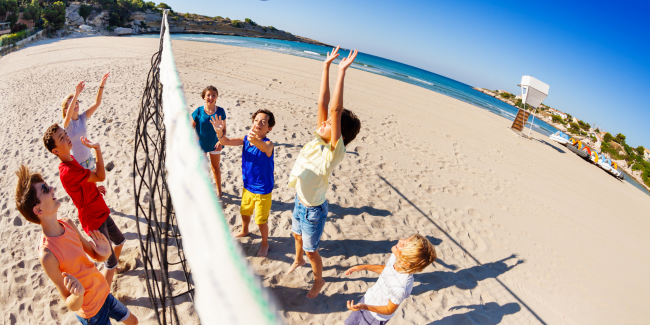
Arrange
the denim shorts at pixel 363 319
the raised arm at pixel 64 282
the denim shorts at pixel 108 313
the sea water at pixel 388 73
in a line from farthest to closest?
the sea water at pixel 388 73 → the denim shorts at pixel 363 319 → the denim shorts at pixel 108 313 → the raised arm at pixel 64 282

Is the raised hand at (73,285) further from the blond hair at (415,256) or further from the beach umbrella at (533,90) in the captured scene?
the beach umbrella at (533,90)

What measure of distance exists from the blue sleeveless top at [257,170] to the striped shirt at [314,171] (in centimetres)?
47

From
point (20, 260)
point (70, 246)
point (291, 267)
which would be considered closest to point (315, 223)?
point (291, 267)

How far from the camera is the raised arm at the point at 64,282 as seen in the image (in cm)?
144

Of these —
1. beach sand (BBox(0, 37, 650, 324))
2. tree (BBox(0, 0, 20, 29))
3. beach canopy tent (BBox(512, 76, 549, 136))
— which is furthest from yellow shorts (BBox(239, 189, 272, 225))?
tree (BBox(0, 0, 20, 29))

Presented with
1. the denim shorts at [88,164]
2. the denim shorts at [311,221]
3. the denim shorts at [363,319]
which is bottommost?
the denim shorts at [363,319]

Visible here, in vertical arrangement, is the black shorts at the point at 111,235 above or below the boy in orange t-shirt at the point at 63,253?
below

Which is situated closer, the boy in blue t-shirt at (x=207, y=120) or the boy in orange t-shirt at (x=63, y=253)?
the boy in orange t-shirt at (x=63, y=253)

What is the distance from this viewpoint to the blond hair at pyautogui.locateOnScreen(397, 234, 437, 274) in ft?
5.75

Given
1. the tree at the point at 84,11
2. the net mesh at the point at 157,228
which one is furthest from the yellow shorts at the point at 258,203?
the tree at the point at 84,11

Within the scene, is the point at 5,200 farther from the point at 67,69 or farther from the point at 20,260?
the point at 67,69

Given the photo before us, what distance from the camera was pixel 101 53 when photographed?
14.9m

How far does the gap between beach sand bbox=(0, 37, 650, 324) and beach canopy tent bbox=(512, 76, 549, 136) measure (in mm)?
4767

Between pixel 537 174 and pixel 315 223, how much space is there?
884 cm
